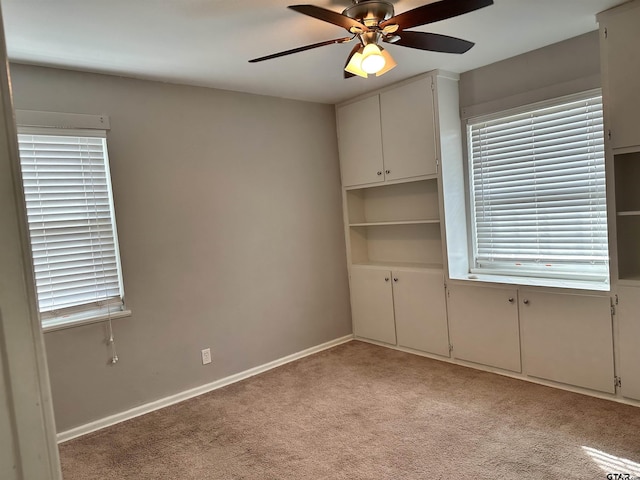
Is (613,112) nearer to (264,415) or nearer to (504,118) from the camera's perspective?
(504,118)

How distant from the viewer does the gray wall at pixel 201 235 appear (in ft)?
9.98

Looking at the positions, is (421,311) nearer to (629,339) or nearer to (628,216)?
(629,339)

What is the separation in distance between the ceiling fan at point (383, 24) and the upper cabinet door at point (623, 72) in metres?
1.06

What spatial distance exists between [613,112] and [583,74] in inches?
20.2

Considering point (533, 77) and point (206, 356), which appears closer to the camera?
point (533, 77)

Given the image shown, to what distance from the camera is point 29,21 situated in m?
2.23

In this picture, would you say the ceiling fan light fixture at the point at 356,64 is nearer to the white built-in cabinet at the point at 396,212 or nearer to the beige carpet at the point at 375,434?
the white built-in cabinet at the point at 396,212

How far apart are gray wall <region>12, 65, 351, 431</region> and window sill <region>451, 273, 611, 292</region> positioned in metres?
1.40

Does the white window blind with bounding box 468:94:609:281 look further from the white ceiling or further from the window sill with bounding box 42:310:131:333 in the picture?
the window sill with bounding box 42:310:131:333

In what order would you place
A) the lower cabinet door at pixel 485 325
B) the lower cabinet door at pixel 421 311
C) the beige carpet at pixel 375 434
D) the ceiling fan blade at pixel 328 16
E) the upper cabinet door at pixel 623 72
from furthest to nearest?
the lower cabinet door at pixel 421 311, the lower cabinet door at pixel 485 325, the upper cabinet door at pixel 623 72, the beige carpet at pixel 375 434, the ceiling fan blade at pixel 328 16

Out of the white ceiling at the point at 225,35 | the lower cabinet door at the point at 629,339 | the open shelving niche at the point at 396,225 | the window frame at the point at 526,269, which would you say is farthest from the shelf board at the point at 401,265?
the white ceiling at the point at 225,35

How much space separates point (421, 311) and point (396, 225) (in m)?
0.89

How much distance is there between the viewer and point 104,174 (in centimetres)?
310

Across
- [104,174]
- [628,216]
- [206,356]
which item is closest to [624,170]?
[628,216]
